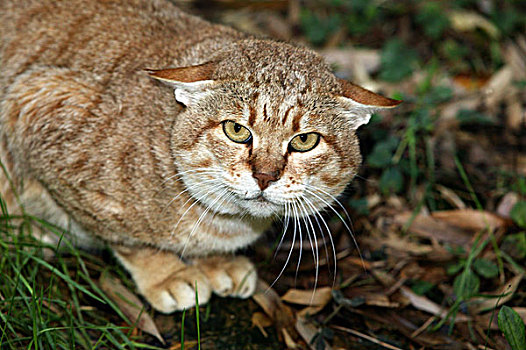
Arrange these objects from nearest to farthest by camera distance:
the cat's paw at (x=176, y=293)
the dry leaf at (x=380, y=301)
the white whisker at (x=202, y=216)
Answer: the white whisker at (x=202, y=216) < the cat's paw at (x=176, y=293) < the dry leaf at (x=380, y=301)

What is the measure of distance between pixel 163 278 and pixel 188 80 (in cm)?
126

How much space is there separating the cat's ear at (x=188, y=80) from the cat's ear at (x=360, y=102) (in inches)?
25.5

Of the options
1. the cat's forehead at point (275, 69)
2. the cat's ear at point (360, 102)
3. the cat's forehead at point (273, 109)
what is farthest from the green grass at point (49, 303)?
the cat's ear at point (360, 102)

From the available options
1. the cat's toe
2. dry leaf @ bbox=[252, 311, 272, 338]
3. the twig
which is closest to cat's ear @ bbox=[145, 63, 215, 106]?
the cat's toe

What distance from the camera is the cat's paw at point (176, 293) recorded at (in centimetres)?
325

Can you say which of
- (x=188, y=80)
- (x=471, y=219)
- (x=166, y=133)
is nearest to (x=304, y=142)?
(x=188, y=80)

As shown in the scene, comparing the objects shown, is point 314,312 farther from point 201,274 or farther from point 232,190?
point 232,190

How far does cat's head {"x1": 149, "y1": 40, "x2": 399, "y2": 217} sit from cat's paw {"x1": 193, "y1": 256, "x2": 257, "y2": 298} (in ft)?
1.99

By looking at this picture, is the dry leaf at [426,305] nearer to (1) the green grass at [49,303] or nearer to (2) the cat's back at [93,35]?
(1) the green grass at [49,303]

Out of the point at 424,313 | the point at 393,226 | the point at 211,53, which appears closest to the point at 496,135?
the point at 393,226

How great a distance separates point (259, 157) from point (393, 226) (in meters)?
1.69

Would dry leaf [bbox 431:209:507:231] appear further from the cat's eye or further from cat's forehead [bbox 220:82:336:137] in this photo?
the cat's eye

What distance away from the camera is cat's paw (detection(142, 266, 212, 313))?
10.7 ft

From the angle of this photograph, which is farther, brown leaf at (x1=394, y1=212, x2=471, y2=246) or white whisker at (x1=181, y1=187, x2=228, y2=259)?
brown leaf at (x1=394, y1=212, x2=471, y2=246)
